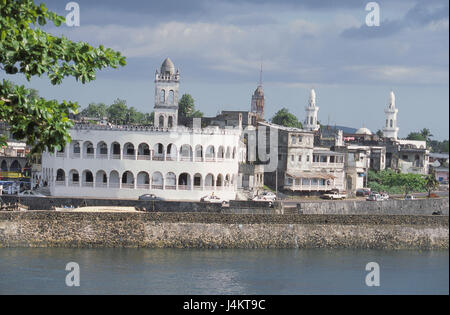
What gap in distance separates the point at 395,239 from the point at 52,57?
32.8m

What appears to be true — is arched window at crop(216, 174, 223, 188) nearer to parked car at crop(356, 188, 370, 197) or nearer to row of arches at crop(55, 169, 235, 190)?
row of arches at crop(55, 169, 235, 190)

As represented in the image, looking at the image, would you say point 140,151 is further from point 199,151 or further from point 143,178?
point 199,151

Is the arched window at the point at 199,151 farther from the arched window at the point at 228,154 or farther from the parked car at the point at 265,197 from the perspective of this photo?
the parked car at the point at 265,197

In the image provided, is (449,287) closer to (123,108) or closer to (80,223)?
(80,223)

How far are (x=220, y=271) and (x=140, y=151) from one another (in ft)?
76.4

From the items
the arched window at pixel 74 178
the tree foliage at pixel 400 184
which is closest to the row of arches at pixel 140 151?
the arched window at pixel 74 178

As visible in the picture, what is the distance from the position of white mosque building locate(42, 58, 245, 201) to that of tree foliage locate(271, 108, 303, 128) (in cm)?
4324

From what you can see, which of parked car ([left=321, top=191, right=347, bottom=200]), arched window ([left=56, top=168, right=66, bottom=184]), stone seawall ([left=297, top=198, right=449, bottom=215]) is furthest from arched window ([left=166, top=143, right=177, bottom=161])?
parked car ([left=321, top=191, right=347, bottom=200])

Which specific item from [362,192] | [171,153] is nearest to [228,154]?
[171,153]

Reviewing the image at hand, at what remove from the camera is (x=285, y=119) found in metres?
101

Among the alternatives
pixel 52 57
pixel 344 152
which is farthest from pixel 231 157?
pixel 52 57

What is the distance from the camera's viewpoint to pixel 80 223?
4119cm

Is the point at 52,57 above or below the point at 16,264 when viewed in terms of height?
above

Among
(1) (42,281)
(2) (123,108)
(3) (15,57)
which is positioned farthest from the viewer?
(2) (123,108)
